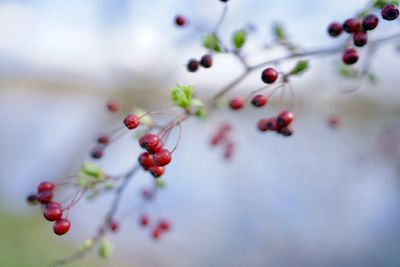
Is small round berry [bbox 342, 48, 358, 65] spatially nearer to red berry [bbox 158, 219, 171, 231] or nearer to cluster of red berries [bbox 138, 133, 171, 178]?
cluster of red berries [bbox 138, 133, 171, 178]

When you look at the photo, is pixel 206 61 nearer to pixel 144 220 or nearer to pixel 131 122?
pixel 131 122

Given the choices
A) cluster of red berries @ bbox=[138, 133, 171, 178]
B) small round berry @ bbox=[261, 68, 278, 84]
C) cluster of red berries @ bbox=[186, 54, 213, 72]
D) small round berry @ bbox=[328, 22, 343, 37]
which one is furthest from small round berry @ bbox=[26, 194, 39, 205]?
small round berry @ bbox=[328, 22, 343, 37]

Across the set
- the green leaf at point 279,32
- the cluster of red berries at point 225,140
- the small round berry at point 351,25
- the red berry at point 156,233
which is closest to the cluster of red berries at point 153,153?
the small round berry at point 351,25

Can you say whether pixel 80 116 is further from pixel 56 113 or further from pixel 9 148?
pixel 9 148

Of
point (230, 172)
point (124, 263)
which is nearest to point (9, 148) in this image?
point (124, 263)

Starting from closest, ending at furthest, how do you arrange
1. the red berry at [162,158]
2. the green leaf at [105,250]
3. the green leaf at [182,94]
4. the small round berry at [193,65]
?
the red berry at [162,158] → the green leaf at [182,94] → the small round berry at [193,65] → the green leaf at [105,250]

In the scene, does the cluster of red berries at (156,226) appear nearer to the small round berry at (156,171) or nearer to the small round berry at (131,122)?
the small round berry at (156,171)

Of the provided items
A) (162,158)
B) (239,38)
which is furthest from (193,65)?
(162,158)
